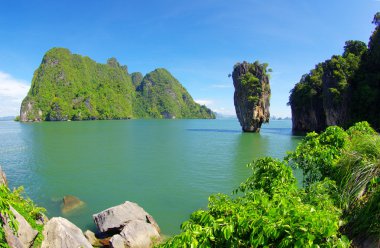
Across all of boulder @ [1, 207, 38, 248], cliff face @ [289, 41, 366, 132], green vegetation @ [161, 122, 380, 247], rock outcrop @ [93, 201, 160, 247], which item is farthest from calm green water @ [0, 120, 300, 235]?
cliff face @ [289, 41, 366, 132]

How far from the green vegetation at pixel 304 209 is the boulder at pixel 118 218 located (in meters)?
7.05

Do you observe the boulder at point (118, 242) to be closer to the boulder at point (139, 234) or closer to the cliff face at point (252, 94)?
the boulder at point (139, 234)

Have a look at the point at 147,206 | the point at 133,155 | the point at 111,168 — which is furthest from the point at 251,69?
the point at 147,206

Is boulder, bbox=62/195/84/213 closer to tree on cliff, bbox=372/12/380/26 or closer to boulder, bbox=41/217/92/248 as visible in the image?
boulder, bbox=41/217/92/248

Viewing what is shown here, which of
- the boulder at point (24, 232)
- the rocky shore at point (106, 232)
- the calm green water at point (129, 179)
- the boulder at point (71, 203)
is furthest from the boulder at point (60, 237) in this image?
the boulder at point (71, 203)

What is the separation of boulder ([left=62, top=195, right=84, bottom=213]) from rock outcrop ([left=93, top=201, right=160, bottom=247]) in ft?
11.2

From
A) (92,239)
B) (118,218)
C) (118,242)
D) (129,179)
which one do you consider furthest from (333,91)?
(92,239)

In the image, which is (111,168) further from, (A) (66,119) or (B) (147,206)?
(A) (66,119)

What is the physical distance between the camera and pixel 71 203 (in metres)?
15.7

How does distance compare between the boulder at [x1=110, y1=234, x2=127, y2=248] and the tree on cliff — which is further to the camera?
the tree on cliff

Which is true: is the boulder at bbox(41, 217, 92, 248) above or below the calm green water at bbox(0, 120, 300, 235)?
above

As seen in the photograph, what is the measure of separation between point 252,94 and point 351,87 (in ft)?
71.9

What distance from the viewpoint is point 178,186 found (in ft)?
63.6

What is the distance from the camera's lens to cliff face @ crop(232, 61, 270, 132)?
6412 centimetres
